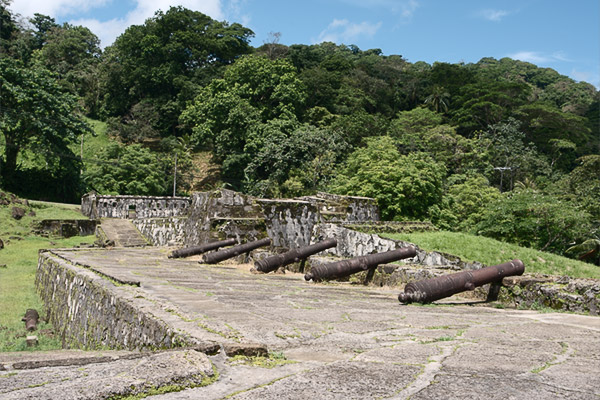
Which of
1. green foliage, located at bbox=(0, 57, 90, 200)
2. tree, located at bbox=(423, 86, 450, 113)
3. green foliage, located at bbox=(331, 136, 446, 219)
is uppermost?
tree, located at bbox=(423, 86, 450, 113)

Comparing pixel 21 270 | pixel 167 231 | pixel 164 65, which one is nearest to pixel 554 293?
pixel 21 270

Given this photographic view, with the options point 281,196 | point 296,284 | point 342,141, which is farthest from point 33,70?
point 296,284

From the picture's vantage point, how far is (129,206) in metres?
26.1

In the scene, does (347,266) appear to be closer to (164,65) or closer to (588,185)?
(588,185)

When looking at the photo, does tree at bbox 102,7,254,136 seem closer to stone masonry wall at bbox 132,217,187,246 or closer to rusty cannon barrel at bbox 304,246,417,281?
stone masonry wall at bbox 132,217,187,246

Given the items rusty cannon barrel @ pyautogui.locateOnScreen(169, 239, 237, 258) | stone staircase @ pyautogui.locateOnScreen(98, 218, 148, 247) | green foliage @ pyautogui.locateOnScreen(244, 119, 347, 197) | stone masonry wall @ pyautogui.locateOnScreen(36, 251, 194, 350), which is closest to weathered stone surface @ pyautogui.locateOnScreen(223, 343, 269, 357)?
stone masonry wall @ pyautogui.locateOnScreen(36, 251, 194, 350)

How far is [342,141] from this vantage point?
127 feet

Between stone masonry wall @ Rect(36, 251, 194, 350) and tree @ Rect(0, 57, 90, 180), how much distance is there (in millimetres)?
21249

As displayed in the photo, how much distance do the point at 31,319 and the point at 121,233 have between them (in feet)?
37.2

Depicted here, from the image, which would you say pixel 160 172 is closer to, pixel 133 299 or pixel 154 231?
pixel 154 231

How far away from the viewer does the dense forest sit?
92.2ft

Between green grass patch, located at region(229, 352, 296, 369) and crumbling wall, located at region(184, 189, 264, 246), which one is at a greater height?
crumbling wall, located at region(184, 189, 264, 246)

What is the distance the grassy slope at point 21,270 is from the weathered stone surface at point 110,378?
553cm

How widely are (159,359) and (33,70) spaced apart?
108ft
